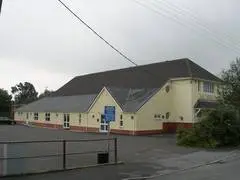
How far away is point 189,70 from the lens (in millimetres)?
53438

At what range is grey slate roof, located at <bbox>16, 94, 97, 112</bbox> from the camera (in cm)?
5931

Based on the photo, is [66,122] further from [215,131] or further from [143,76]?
[215,131]

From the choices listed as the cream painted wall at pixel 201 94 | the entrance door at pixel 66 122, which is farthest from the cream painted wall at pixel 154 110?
the entrance door at pixel 66 122

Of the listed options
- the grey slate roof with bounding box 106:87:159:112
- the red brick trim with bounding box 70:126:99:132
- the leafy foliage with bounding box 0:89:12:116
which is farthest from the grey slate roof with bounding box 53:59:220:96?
the leafy foliage with bounding box 0:89:12:116

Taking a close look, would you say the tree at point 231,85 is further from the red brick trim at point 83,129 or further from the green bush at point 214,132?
the red brick trim at point 83,129

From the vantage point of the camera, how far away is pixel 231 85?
49562mm

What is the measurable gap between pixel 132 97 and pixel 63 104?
1651 cm

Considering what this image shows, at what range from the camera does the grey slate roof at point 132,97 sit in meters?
49.2

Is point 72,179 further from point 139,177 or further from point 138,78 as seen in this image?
point 138,78

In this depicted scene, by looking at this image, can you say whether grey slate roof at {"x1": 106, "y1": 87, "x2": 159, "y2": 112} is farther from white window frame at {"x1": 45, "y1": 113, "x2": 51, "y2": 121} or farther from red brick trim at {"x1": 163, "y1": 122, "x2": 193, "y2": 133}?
white window frame at {"x1": 45, "y1": 113, "x2": 51, "y2": 121}

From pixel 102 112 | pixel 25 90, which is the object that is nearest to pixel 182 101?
pixel 102 112

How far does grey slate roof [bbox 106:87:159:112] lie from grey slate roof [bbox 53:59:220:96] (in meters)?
2.05

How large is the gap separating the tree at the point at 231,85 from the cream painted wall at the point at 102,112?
34.3 feet

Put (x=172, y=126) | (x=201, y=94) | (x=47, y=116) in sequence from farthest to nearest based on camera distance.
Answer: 1. (x=47, y=116)
2. (x=201, y=94)
3. (x=172, y=126)
